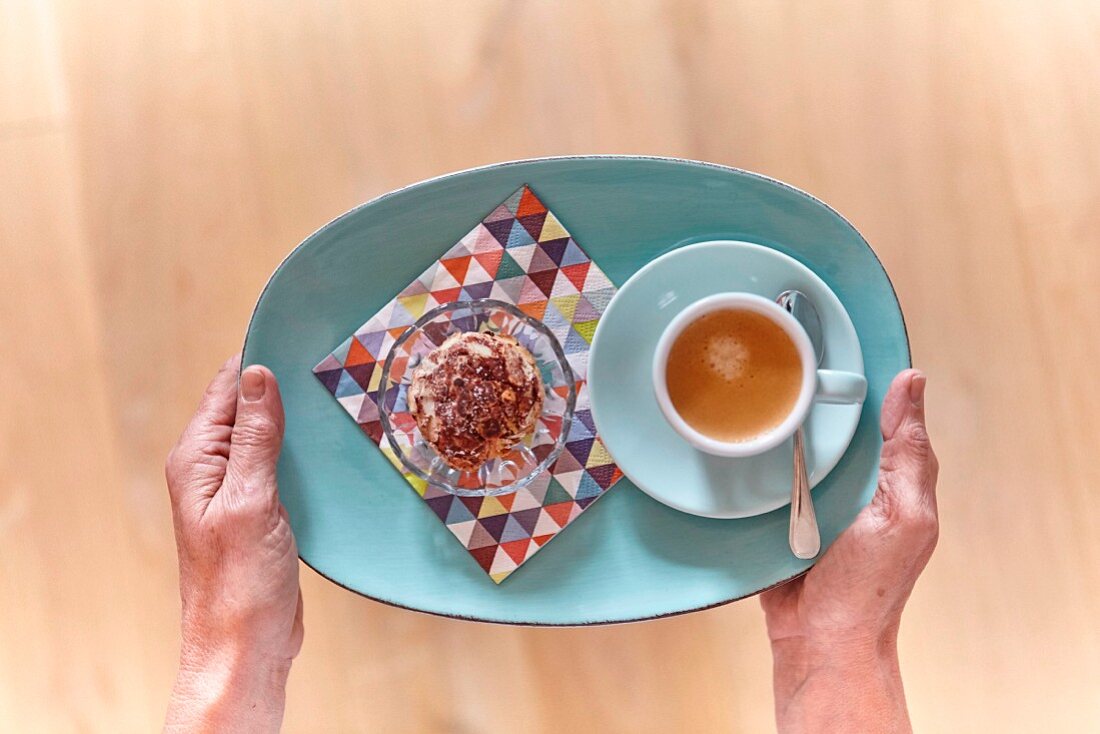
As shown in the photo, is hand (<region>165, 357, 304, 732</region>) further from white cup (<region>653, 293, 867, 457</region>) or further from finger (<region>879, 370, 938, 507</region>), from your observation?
finger (<region>879, 370, 938, 507</region>)

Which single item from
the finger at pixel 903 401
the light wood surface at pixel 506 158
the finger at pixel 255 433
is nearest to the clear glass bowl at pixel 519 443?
the finger at pixel 255 433

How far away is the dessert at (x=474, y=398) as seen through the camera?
100cm

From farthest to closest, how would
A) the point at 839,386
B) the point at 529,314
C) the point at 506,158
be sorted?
the point at 506,158
the point at 529,314
the point at 839,386

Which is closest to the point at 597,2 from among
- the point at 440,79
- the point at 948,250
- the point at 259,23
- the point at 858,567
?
the point at 440,79

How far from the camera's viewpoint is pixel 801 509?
956 mm

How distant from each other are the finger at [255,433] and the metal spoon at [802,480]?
64 cm

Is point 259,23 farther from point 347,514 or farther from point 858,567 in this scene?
point 858,567

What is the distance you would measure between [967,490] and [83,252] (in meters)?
1.38

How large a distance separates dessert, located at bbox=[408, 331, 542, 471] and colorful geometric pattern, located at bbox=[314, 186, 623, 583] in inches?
2.1

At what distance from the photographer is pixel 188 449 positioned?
1.06 meters

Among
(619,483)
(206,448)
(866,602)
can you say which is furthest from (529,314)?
(866,602)

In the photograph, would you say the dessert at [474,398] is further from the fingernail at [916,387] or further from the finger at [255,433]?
the fingernail at [916,387]

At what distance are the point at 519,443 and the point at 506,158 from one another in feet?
1.40

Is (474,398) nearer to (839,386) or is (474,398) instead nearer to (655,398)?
(655,398)
